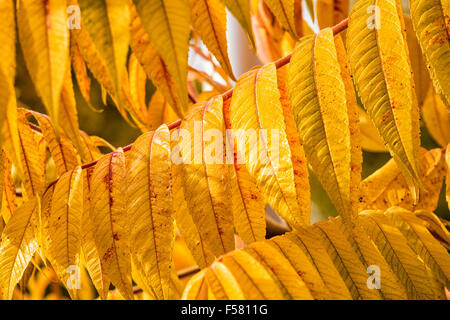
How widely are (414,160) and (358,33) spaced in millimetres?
152

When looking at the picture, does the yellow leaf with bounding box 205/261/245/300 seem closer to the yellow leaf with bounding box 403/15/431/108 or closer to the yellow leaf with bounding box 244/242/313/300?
the yellow leaf with bounding box 244/242/313/300

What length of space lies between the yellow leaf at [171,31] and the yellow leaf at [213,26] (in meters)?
0.11

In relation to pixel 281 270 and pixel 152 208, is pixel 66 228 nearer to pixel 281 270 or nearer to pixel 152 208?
pixel 152 208

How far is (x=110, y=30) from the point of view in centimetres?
47

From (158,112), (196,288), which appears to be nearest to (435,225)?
(196,288)

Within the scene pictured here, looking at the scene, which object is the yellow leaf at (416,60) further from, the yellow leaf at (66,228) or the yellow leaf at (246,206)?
the yellow leaf at (66,228)

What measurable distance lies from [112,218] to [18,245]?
15 cm

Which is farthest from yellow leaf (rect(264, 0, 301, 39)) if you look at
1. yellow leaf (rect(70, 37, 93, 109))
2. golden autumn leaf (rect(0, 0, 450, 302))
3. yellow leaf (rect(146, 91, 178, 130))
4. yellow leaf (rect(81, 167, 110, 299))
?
yellow leaf (rect(146, 91, 178, 130))

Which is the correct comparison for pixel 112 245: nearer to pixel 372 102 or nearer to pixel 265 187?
pixel 265 187

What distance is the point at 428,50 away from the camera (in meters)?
0.50

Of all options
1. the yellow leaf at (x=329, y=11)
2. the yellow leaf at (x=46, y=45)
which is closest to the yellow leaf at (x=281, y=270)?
the yellow leaf at (x=46, y=45)
